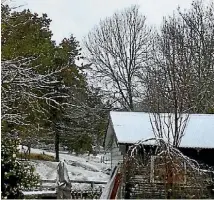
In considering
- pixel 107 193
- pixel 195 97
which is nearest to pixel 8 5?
pixel 107 193

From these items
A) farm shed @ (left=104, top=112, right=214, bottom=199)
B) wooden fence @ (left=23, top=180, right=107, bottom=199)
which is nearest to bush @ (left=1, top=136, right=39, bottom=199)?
wooden fence @ (left=23, top=180, right=107, bottom=199)

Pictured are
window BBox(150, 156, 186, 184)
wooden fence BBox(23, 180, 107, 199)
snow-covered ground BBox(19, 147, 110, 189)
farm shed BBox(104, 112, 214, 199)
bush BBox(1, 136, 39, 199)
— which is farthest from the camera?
snow-covered ground BBox(19, 147, 110, 189)

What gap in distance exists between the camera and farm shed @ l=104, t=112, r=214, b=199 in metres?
7.75

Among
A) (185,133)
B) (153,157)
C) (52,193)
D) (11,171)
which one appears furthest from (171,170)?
(52,193)

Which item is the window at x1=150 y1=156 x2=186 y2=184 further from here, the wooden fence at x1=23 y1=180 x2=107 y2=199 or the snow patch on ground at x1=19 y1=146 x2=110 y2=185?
the snow patch on ground at x1=19 y1=146 x2=110 y2=185

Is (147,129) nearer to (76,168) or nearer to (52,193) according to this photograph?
(52,193)

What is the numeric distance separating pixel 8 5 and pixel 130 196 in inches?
164

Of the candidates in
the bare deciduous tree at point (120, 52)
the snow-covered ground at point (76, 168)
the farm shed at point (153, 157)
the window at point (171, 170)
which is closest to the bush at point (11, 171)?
the farm shed at point (153, 157)

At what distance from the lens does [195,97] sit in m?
19.5

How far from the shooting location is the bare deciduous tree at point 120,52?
23625 mm

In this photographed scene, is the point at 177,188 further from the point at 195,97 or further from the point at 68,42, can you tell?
the point at 68,42

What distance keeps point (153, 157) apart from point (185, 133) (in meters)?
3.33

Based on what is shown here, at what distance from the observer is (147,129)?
12.0 meters

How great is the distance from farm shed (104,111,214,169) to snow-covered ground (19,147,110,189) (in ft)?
20.9
